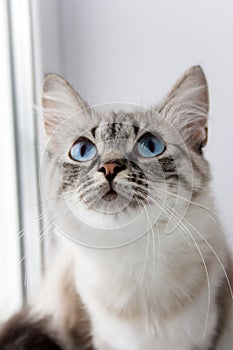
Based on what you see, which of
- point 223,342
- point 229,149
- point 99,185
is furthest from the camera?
point 229,149

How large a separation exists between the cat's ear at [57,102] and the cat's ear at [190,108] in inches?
5.9

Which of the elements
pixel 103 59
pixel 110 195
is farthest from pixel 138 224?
pixel 103 59

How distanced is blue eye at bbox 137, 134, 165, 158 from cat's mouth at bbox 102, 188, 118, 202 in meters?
0.09

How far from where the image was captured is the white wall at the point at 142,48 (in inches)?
41.3

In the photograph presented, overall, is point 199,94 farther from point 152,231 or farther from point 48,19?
point 48,19

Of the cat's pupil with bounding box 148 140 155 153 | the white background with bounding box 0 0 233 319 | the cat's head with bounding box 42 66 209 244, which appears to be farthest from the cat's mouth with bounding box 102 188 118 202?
the white background with bounding box 0 0 233 319

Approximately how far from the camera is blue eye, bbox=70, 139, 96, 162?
0.83 m

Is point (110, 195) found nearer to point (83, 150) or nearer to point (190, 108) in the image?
point (83, 150)

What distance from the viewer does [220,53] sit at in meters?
1.06

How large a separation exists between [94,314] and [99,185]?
0.23m

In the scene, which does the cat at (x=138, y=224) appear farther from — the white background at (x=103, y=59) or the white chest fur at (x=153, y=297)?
the white background at (x=103, y=59)

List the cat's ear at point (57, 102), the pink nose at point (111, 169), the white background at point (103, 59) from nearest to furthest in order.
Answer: the pink nose at point (111, 169) < the cat's ear at point (57, 102) < the white background at point (103, 59)

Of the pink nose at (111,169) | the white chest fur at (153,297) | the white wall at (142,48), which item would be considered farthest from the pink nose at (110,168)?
the white wall at (142,48)

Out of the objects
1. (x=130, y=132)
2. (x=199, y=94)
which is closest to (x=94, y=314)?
(x=130, y=132)
